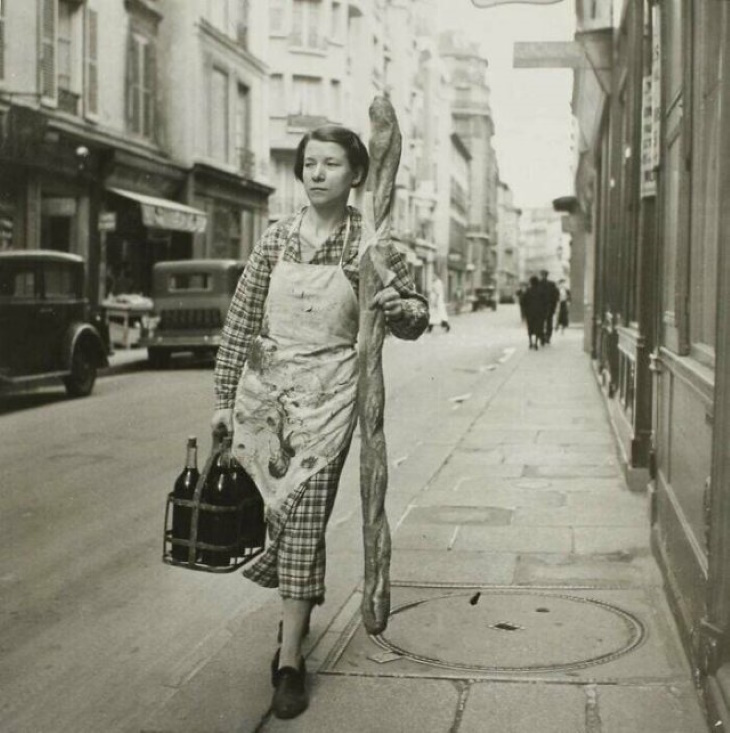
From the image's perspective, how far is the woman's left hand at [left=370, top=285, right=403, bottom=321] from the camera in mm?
3631

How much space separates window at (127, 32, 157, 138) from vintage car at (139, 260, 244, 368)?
6145 mm

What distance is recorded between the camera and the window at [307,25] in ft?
120

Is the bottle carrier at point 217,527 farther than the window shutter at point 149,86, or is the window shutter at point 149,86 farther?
the window shutter at point 149,86

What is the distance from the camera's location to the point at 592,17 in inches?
708

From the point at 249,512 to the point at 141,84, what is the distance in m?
23.4

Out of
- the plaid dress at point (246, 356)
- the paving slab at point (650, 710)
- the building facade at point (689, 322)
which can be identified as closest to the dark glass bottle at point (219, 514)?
the plaid dress at point (246, 356)

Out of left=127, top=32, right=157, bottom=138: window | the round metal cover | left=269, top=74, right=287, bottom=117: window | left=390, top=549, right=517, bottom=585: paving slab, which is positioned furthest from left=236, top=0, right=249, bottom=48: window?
the round metal cover

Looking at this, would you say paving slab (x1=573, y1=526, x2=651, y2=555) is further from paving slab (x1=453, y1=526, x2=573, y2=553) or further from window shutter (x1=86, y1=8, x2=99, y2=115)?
window shutter (x1=86, y1=8, x2=99, y2=115)

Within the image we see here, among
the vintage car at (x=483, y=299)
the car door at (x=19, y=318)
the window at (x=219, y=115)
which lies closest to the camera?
the car door at (x=19, y=318)

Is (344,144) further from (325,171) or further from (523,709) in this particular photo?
(523,709)

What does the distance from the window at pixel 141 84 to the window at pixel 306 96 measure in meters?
12.3

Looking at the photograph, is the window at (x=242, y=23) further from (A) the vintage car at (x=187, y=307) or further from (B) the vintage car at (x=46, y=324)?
(B) the vintage car at (x=46, y=324)

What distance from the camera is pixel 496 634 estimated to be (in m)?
4.39

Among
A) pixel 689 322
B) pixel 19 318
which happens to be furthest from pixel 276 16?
pixel 689 322
